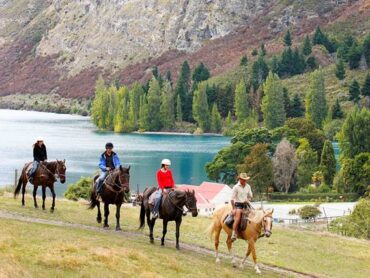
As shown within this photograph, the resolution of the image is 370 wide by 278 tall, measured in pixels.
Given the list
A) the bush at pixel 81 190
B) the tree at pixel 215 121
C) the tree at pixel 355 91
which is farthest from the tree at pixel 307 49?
the bush at pixel 81 190

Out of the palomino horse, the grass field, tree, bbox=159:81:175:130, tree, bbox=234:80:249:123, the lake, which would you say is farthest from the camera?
tree, bbox=159:81:175:130

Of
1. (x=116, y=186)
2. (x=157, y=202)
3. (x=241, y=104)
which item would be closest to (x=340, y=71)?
(x=241, y=104)

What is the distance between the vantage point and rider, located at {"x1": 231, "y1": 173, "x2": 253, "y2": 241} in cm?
1909

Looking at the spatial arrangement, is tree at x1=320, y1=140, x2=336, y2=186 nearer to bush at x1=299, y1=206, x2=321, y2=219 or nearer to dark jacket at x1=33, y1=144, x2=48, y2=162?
bush at x1=299, y1=206, x2=321, y2=219

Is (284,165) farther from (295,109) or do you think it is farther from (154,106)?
(154,106)

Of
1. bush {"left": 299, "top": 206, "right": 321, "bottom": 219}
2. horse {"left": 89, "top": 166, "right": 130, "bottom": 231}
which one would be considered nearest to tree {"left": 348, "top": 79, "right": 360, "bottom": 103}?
bush {"left": 299, "top": 206, "right": 321, "bottom": 219}

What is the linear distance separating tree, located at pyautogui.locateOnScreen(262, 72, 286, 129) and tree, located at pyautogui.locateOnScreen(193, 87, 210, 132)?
17580 millimetres

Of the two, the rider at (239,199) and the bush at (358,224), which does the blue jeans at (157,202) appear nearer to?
the rider at (239,199)

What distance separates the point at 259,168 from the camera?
80.4 m

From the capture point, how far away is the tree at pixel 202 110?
162625 millimetres

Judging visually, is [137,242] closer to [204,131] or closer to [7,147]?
[7,147]

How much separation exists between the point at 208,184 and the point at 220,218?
57734mm

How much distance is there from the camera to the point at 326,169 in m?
87.3

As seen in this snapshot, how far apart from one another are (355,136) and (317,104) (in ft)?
175
